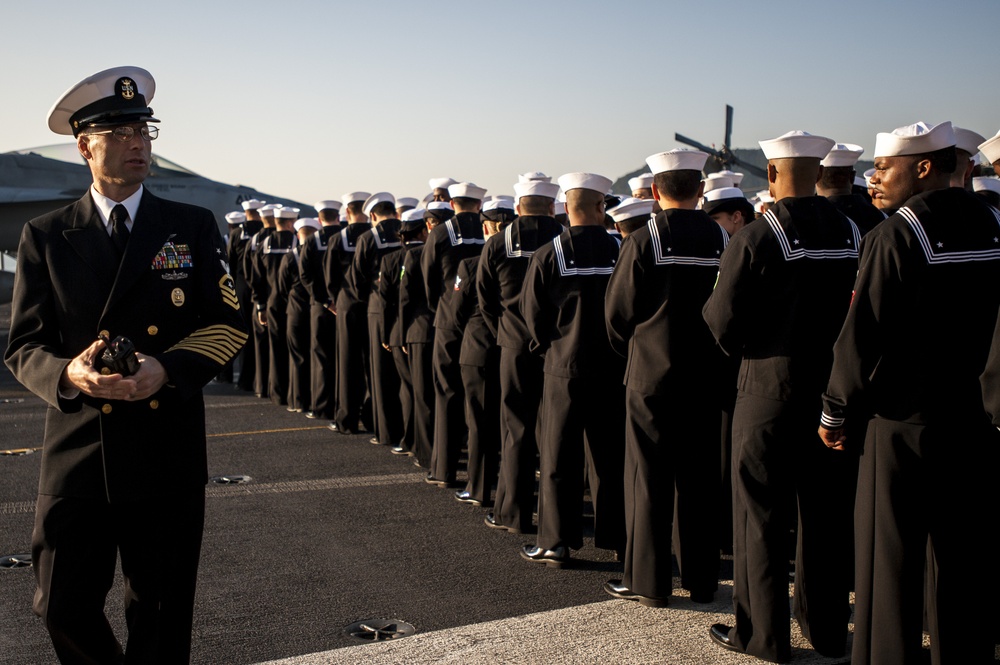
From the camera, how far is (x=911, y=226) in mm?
3320

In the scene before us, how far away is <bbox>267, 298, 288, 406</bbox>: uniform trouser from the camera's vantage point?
1146 cm

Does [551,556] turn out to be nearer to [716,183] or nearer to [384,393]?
[716,183]

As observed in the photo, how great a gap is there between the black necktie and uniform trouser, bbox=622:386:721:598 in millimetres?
2621

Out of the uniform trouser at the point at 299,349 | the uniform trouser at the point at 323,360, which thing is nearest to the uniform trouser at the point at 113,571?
the uniform trouser at the point at 323,360

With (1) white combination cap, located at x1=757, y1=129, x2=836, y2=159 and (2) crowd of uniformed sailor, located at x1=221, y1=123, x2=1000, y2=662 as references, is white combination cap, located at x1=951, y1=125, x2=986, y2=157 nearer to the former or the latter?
(2) crowd of uniformed sailor, located at x1=221, y1=123, x2=1000, y2=662

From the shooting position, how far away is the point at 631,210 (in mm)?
5840

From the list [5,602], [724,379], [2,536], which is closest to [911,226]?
[724,379]

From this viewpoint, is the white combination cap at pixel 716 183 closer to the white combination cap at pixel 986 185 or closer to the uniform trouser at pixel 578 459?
the white combination cap at pixel 986 185

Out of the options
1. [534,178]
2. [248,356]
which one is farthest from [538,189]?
[248,356]

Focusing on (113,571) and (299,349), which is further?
(299,349)

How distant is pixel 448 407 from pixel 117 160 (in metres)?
4.51

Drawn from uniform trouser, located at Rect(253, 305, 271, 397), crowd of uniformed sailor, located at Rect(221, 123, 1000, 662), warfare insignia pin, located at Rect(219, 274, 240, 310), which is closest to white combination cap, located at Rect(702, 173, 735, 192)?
crowd of uniformed sailor, located at Rect(221, 123, 1000, 662)

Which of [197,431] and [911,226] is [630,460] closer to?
[911,226]

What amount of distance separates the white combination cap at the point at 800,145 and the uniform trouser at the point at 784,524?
3.52ft
